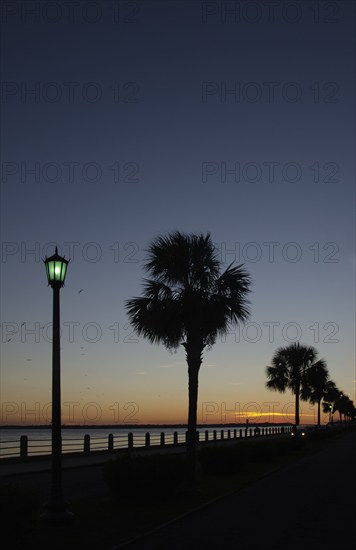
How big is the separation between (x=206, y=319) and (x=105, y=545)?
42.3 ft

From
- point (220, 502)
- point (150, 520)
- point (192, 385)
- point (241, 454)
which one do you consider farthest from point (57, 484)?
point (241, 454)

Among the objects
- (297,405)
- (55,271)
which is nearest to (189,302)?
(55,271)

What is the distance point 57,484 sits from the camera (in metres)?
12.5

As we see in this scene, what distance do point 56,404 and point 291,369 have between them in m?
51.1

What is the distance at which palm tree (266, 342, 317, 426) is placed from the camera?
6188cm

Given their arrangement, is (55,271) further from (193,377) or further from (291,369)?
(291,369)

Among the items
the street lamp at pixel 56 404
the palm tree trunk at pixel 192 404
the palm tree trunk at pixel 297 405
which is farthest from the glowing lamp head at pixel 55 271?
the palm tree trunk at pixel 297 405

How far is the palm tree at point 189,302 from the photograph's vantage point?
22.6 metres

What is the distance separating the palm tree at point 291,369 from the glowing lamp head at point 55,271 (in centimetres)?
5014

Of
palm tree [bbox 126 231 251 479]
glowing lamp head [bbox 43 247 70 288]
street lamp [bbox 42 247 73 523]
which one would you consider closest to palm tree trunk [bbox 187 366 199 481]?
palm tree [bbox 126 231 251 479]

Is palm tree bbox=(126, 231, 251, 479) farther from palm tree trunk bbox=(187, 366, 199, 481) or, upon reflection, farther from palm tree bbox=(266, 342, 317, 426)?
palm tree bbox=(266, 342, 317, 426)

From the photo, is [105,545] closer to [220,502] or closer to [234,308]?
[220,502]

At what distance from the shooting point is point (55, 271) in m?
13.5

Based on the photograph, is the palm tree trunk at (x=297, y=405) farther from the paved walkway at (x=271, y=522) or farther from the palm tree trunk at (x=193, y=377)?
the paved walkway at (x=271, y=522)
